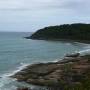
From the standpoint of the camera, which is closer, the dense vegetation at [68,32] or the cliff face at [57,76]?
the cliff face at [57,76]

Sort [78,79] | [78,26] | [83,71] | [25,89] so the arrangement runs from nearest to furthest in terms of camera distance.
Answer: [25,89]
[78,79]
[83,71]
[78,26]

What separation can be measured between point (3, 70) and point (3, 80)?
497 inches

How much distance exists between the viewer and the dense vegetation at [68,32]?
17288 centimetres

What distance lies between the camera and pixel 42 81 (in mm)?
48406

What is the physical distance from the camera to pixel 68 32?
592ft

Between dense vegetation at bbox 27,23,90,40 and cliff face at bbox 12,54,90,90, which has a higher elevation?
dense vegetation at bbox 27,23,90,40

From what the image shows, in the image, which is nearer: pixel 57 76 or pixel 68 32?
pixel 57 76

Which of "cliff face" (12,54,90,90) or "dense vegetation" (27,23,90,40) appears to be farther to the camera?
"dense vegetation" (27,23,90,40)

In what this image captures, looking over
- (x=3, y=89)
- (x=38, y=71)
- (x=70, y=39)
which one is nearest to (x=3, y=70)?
(x=38, y=71)

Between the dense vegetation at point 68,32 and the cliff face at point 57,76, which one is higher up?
the dense vegetation at point 68,32

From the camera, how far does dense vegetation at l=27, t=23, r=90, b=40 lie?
173m

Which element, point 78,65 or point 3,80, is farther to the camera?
point 78,65

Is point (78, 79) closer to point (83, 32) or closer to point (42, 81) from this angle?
point (42, 81)

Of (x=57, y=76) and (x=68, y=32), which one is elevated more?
(x=68, y=32)
